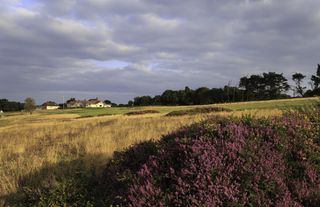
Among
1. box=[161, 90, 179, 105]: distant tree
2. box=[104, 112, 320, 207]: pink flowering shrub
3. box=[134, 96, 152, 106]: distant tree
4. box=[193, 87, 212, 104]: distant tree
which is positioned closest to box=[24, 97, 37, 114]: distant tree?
box=[134, 96, 152, 106]: distant tree

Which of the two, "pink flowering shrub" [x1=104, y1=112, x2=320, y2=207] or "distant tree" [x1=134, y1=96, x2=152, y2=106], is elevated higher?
"distant tree" [x1=134, y1=96, x2=152, y2=106]

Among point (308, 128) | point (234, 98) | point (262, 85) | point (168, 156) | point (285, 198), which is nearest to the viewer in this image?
point (285, 198)

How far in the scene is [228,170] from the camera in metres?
5.14

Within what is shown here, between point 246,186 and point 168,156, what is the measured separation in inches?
46.9

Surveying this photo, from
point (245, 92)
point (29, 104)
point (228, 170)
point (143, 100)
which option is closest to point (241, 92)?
point (245, 92)

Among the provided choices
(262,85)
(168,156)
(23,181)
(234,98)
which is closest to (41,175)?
(23,181)

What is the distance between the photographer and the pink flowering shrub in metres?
4.98

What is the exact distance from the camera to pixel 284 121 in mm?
6848

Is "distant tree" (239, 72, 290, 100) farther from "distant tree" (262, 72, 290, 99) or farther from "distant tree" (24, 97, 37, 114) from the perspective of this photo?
"distant tree" (24, 97, 37, 114)

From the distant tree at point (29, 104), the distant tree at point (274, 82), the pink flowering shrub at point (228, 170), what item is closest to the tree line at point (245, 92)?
the distant tree at point (274, 82)

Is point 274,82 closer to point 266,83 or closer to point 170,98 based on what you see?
point 266,83

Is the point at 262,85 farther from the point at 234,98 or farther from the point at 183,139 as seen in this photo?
the point at 183,139

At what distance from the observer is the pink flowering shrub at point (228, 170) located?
16.3 feet

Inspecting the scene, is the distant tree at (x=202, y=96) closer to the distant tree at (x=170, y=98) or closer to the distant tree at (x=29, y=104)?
the distant tree at (x=170, y=98)
